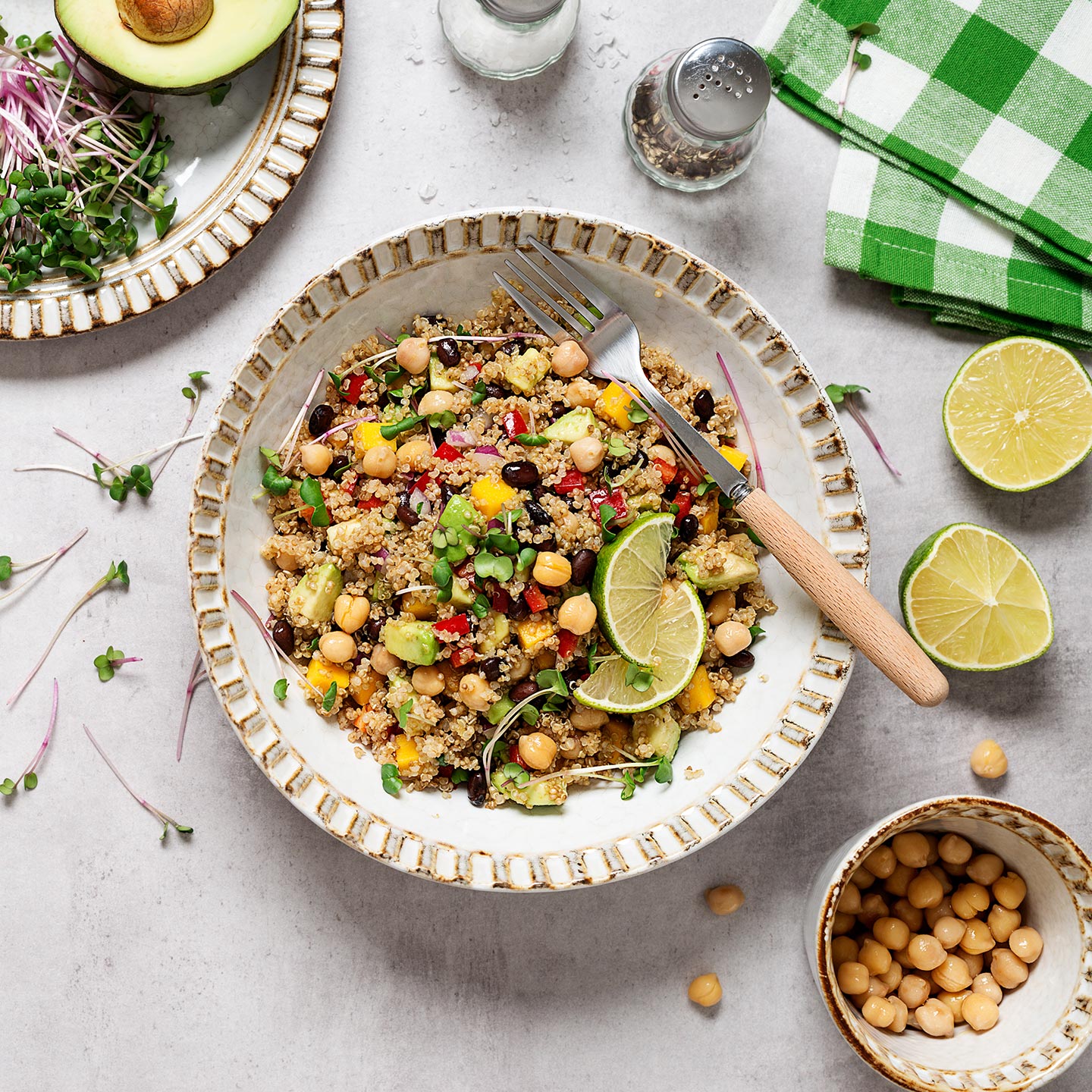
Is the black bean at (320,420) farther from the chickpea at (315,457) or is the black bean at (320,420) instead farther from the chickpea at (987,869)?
the chickpea at (987,869)

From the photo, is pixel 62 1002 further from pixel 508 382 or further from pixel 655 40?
pixel 655 40

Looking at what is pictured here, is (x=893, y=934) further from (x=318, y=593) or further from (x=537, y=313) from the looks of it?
(x=537, y=313)

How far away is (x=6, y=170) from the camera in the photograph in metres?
2.39

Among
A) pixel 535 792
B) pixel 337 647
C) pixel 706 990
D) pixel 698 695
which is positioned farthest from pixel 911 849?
pixel 337 647

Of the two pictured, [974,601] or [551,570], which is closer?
[551,570]

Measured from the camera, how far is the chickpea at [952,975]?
246 centimetres

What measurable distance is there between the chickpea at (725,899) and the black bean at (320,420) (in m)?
1.69

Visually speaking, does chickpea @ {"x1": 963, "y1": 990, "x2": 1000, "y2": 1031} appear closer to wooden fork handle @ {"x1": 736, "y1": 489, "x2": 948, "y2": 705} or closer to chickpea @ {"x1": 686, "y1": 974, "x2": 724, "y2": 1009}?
chickpea @ {"x1": 686, "y1": 974, "x2": 724, "y2": 1009}

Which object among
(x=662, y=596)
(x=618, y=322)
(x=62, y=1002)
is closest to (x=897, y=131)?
(x=618, y=322)

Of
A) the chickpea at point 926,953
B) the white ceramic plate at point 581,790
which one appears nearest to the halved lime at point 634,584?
the white ceramic plate at point 581,790

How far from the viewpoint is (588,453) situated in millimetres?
2076

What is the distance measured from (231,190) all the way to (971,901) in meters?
2.85

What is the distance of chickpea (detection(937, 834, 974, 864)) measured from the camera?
2.48 m

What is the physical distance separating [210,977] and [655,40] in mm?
2991
